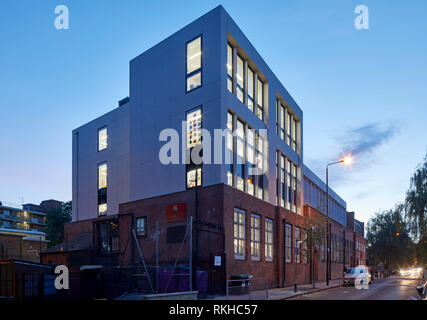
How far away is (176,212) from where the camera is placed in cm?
2711

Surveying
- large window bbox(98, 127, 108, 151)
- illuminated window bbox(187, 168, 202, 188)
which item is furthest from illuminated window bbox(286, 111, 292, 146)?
large window bbox(98, 127, 108, 151)

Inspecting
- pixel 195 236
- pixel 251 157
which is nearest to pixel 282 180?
pixel 251 157

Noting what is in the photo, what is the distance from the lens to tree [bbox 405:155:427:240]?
2995cm

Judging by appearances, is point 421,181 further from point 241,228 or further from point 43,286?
point 43,286

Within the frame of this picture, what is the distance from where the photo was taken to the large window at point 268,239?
31.6 metres

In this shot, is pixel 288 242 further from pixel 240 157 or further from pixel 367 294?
pixel 240 157

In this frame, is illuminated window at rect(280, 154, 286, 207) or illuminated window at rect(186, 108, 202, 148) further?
illuminated window at rect(280, 154, 286, 207)

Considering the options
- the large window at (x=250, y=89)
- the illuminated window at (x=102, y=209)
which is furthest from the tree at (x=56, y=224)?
the large window at (x=250, y=89)

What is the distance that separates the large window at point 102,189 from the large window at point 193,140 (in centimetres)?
1500

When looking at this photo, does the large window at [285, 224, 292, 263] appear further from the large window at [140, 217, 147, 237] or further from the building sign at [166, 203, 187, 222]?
the large window at [140, 217, 147, 237]

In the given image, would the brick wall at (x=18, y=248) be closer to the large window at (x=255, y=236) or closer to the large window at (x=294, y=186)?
the large window at (x=255, y=236)

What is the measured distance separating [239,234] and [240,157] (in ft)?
18.7

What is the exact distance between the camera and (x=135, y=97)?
110 feet

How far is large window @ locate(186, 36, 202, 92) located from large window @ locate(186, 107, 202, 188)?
214 centimetres
